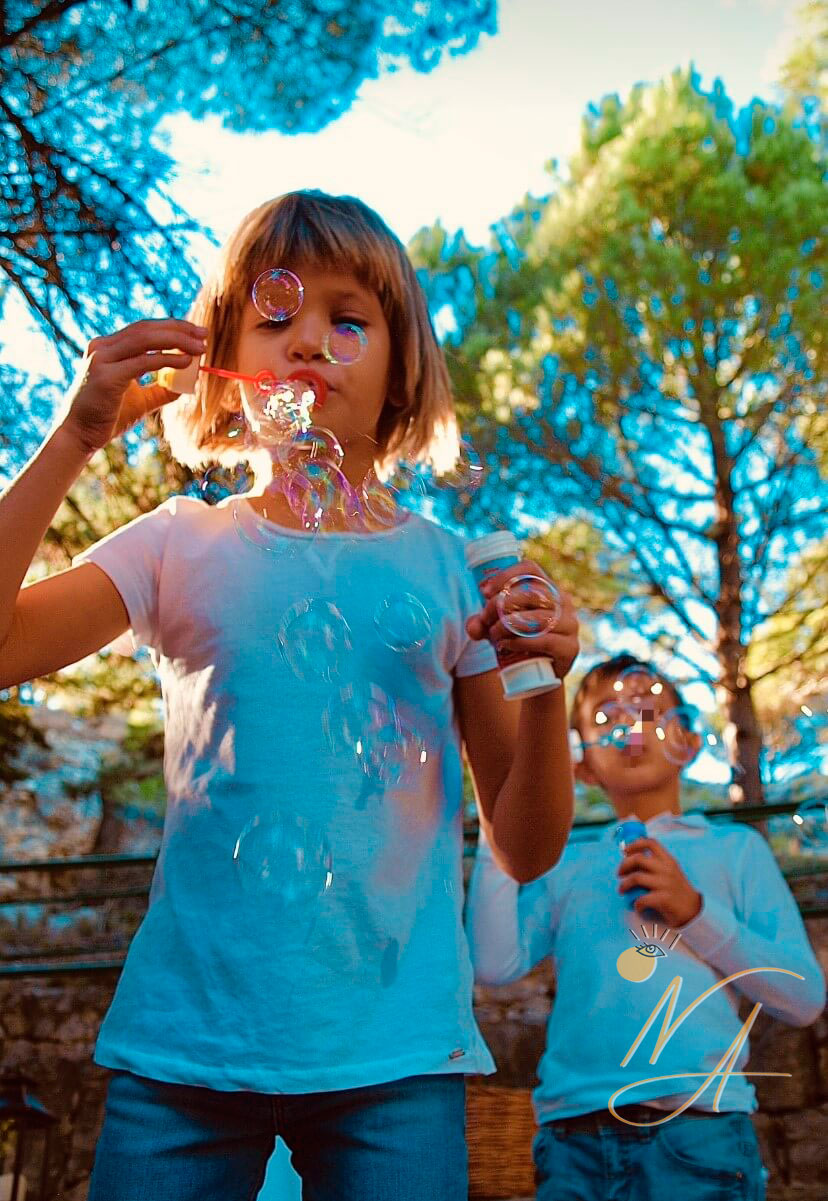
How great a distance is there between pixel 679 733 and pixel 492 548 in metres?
0.67

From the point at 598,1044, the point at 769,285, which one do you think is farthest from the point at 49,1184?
the point at 769,285

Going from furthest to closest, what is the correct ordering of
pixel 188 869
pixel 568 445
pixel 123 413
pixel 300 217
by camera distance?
1. pixel 568 445
2. pixel 300 217
3. pixel 123 413
4. pixel 188 869

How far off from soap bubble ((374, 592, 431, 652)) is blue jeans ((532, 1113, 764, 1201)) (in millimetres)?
622

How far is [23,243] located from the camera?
234 centimetres

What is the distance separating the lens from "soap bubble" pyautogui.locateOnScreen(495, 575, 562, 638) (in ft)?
2.31

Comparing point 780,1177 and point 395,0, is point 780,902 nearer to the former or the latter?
point 780,1177

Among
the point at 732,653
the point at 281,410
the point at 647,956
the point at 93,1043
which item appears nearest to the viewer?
the point at 281,410

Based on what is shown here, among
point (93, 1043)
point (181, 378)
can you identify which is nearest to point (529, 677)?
point (181, 378)

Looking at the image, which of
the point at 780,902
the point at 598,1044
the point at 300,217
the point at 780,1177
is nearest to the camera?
the point at 300,217

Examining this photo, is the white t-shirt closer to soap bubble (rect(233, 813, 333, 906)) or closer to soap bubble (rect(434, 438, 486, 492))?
soap bubble (rect(233, 813, 333, 906))

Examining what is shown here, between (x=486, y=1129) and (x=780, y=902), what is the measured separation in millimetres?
922

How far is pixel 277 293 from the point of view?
89cm

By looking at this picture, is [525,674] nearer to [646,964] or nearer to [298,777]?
[298,777]

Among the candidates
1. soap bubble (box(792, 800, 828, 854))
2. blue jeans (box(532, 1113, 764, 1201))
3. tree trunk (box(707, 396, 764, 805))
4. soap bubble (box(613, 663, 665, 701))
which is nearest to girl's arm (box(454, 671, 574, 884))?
blue jeans (box(532, 1113, 764, 1201))
